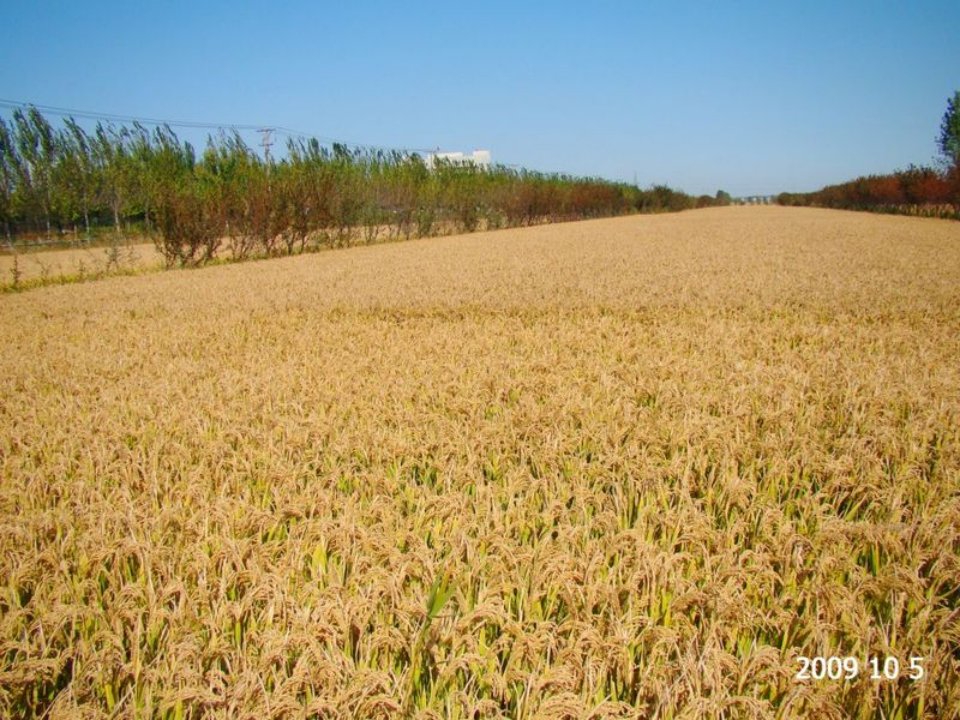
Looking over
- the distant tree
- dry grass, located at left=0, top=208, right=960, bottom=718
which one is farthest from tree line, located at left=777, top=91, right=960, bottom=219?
dry grass, located at left=0, top=208, right=960, bottom=718

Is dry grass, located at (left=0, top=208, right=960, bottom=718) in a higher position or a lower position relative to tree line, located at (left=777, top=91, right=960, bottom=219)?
lower

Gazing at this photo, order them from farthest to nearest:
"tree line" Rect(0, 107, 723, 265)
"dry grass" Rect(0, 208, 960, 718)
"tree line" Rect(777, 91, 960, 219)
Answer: "tree line" Rect(777, 91, 960, 219), "tree line" Rect(0, 107, 723, 265), "dry grass" Rect(0, 208, 960, 718)

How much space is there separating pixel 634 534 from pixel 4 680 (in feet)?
6.10

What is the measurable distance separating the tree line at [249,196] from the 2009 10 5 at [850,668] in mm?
23003

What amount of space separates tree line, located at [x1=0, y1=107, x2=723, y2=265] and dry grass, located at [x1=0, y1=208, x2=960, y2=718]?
18.8 meters

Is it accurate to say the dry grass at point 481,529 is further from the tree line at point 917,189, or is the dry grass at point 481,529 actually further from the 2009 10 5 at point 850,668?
the tree line at point 917,189

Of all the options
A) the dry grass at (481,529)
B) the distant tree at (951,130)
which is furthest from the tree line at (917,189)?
the dry grass at (481,529)

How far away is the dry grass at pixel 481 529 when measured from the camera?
1584 millimetres

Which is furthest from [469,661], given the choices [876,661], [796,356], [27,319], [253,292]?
[253,292]

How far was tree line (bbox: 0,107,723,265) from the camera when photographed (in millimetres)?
22516

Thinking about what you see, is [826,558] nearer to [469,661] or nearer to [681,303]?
[469,661]

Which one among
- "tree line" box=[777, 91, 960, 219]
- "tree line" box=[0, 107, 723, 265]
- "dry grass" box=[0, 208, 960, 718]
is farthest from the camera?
"tree line" box=[777, 91, 960, 219]

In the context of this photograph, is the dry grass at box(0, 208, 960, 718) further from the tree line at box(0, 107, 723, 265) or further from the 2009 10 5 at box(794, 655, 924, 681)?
the tree line at box(0, 107, 723, 265)

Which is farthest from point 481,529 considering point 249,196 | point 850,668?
point 249,196
